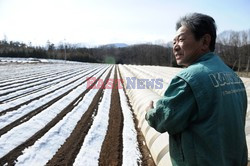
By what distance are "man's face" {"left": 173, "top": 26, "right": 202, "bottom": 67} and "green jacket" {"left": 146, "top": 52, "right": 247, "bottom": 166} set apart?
0.45 ft

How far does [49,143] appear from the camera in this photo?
205 inches

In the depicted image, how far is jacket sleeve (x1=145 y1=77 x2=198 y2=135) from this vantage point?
4.66ft

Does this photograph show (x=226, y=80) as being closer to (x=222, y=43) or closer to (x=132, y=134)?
(x=132, y=134)

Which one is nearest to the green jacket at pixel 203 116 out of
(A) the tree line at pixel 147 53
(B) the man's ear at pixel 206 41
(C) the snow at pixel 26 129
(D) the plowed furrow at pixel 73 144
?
(B) the man's ear at pixel 206 41

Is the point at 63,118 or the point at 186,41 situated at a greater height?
the point at 186,41

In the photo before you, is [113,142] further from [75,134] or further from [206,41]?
[206,41]

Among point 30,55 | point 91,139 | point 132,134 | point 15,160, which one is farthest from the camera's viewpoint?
point 30,55

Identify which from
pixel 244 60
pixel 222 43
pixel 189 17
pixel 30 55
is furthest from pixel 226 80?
pixel 30 55

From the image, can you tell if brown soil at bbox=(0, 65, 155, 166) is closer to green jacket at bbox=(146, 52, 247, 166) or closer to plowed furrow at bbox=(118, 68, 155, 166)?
plowed furrow at bbox=(118, 68, 155, 166)

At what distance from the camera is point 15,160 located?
434 centimetres

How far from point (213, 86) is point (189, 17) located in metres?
0.56

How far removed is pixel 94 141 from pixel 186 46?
4377 millimetres

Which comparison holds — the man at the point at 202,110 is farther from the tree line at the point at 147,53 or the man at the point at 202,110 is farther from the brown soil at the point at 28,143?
the tree line at the point at 147,53

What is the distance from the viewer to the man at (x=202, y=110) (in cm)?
141
